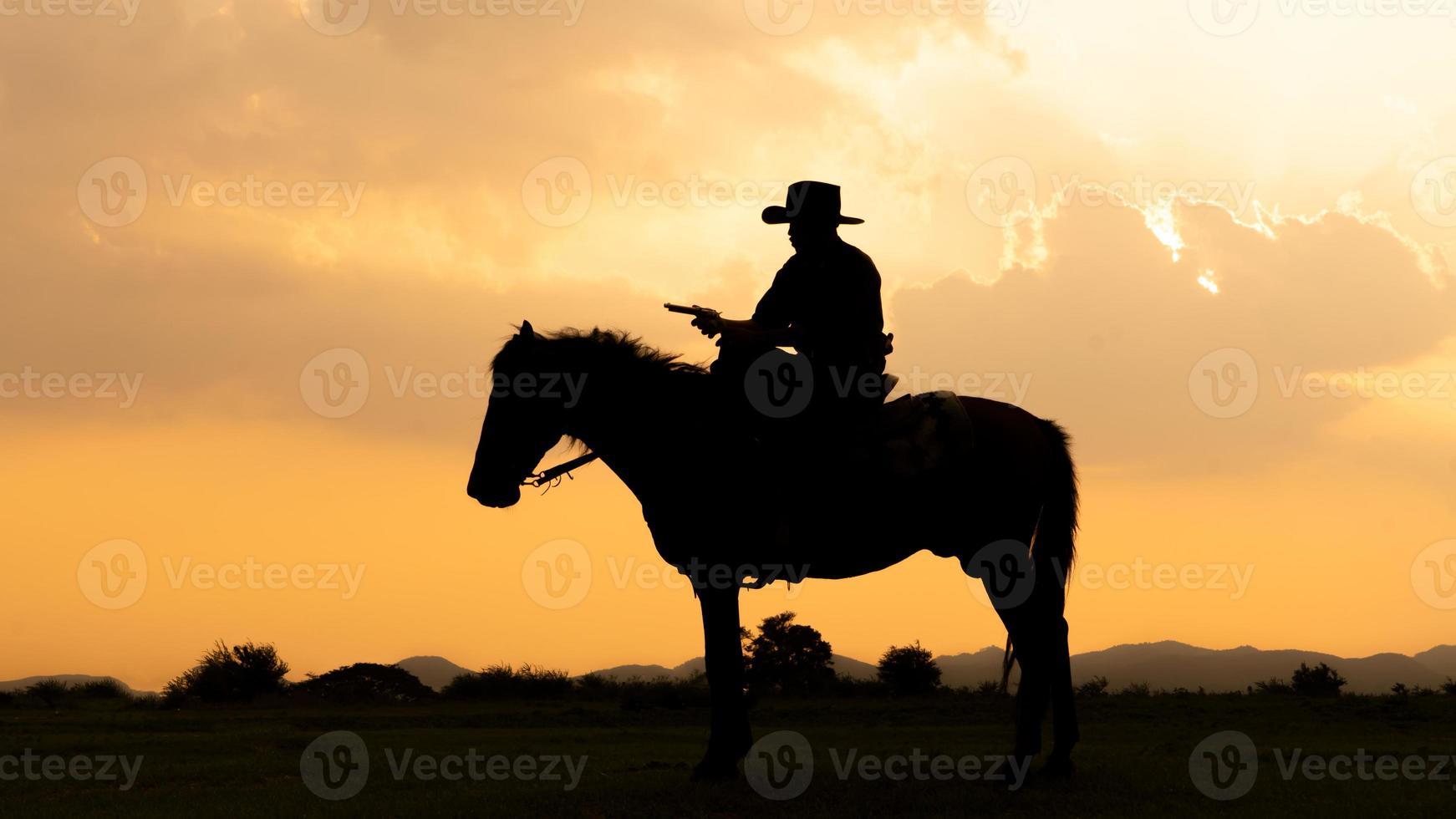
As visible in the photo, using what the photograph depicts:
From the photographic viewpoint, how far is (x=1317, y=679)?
25.7m

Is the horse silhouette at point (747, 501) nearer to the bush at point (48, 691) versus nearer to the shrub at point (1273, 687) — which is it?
the shrub at point (1273, 687)

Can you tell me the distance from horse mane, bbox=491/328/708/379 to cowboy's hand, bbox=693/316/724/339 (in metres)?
0.44

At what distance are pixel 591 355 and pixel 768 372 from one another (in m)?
1.60

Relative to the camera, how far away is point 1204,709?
68.0 feet

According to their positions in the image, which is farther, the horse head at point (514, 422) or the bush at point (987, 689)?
the bush at point (987, 689)

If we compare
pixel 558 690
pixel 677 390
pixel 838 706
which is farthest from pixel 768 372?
pixel 558 690

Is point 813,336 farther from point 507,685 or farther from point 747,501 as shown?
point 507,685

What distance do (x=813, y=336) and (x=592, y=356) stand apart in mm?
2001

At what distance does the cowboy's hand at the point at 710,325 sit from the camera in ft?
36.1

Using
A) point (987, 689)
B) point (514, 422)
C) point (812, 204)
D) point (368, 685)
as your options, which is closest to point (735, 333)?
point (812, 204)

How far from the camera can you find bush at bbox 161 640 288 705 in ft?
85.1

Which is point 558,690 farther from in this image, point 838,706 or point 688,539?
point 688,539

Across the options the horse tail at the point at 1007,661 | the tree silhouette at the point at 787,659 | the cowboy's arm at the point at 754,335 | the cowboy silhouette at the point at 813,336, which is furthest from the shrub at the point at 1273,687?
the cowboy's arm at the point at 754,335

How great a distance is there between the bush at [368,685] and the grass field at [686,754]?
114cm
